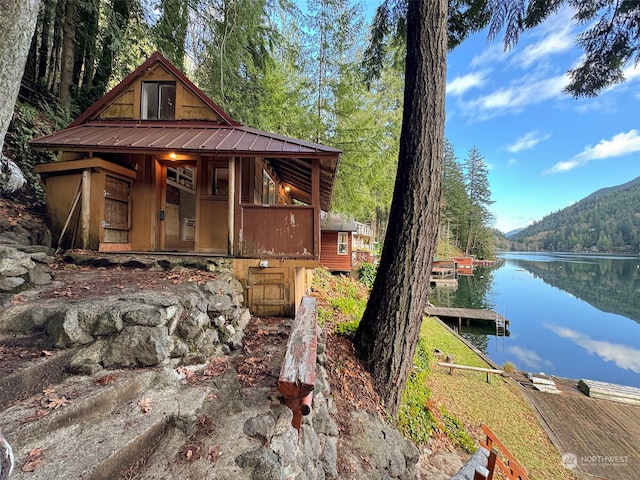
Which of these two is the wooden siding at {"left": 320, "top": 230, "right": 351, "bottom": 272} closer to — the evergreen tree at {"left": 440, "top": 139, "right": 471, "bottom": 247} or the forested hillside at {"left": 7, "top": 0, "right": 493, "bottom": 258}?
the forested hillside at {"left": 7, "top": 0, "right": 493, "bottom": 258}

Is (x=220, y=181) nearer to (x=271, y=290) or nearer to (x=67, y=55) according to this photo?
(x=271, y=290)

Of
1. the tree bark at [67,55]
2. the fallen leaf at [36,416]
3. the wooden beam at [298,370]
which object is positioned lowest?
the fallen leaf at [36,416]

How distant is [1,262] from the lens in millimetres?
3652

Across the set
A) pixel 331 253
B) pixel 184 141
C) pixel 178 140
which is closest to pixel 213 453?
pixel 184 141

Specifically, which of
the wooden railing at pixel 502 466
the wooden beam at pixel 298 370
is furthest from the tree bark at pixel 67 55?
the wooden railing at pixel 502 466

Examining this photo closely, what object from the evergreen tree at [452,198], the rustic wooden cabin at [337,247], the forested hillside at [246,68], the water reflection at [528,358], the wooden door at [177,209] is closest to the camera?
the wooden door at [177,209]

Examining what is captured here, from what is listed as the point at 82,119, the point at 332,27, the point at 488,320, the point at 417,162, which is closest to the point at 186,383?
the point at 417,162

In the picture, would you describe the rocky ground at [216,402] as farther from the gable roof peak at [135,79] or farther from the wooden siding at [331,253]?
the wooden siding at [331,253]

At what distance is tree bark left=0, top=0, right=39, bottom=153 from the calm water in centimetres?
1872

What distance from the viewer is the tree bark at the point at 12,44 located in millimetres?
1827

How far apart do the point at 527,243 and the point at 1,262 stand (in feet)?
557

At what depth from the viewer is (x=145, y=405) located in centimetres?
242

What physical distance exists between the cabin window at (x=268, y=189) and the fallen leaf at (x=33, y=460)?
6.95 m

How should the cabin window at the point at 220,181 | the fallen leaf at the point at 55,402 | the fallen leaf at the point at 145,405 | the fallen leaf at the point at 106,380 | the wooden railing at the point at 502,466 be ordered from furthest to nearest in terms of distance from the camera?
the cabin window at the point at 220,181 < the wooden railing at the point at 502,466 < the fallen leaf at the point at 106,380 < the fallen leaf at the point at 145,405 < the fallen leaf at the point at 55,402
